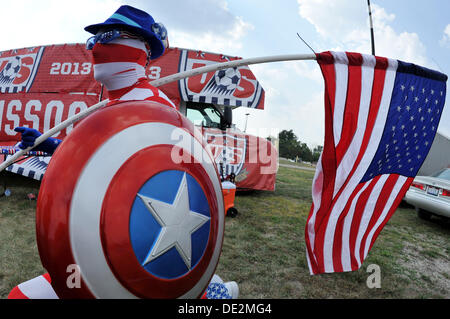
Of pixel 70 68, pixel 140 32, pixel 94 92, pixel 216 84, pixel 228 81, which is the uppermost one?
pixel 228 81

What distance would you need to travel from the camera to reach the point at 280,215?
17.3ft

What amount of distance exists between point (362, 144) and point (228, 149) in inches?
183

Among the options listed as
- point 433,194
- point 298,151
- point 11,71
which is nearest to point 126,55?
point 433,194

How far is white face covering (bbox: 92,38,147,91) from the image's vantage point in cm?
134

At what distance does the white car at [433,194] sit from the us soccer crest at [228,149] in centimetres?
382

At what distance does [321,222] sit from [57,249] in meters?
1.56

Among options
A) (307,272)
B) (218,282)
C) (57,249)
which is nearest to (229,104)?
(307,272)

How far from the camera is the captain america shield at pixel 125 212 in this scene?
0.79 m

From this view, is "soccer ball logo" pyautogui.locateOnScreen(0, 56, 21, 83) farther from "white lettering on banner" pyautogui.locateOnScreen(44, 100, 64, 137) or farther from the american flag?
the american flag

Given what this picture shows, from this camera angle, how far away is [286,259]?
3.26 m

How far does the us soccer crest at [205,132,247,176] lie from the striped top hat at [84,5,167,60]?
479 centimetres

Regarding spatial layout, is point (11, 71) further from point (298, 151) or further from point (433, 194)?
point (298, 151)

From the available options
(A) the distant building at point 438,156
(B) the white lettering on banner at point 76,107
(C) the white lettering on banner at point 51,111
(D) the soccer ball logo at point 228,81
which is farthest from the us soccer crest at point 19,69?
(A) the distant building at point 438,156
